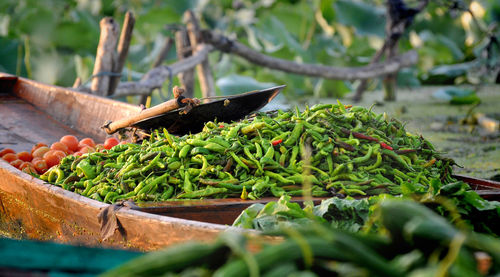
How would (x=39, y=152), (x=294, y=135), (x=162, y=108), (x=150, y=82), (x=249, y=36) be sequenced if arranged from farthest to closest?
(x=249, y=36)
(x=150, y=82)
(x=39, y=152)
(x=162, y=108)
(x=294, y=135)

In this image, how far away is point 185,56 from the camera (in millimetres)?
6898

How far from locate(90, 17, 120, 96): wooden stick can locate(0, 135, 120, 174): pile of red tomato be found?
1.78 meters

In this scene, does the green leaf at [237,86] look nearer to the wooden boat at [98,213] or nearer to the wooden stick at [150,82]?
the wooden stick at [150,82]

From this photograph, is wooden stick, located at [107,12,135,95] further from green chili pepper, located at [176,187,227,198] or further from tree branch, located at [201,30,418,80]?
green chili pepper, located at [176,187,227,198]

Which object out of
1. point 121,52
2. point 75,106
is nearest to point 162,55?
point 121,52

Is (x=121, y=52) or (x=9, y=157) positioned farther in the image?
(x=121, y=52)

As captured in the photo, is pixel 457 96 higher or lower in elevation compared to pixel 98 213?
lower

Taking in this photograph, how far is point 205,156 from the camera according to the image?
8.29 ft

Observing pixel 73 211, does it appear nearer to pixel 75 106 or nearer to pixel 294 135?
pixel 294 135

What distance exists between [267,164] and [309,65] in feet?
16.9

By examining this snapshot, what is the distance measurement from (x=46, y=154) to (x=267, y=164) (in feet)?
5.74

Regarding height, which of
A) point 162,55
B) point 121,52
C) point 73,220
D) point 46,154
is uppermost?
point 121,52

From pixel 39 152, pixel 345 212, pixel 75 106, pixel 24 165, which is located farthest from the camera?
pixel 75 106

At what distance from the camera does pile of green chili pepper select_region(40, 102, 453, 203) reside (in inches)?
95.9
